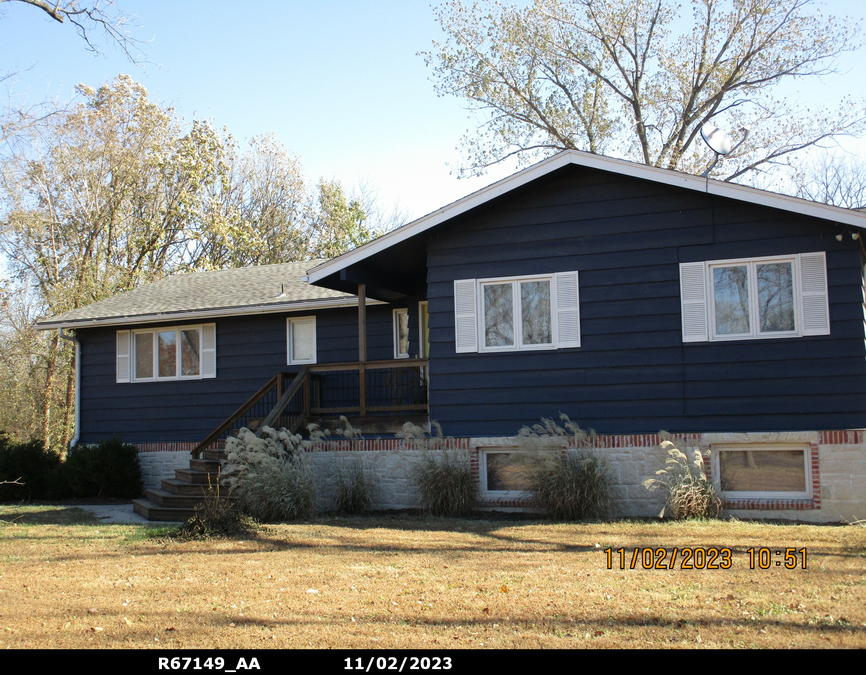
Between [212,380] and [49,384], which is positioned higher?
[49,384]

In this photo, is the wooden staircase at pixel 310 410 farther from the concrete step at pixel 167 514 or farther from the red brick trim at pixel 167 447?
the red brick trim at pixel 167 447

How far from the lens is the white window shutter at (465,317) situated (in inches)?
448

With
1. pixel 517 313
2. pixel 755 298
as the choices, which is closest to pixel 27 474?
pixel 517 313

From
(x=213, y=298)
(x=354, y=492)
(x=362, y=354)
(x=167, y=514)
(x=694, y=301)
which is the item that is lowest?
(x=167, y=514)

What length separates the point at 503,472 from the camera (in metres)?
11.4

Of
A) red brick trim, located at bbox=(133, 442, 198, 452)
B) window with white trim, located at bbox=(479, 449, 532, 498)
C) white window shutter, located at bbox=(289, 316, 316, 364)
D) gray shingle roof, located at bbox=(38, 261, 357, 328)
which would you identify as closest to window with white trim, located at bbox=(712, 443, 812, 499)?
window with white trim, located at bbox=(479, 449, 532, 498)

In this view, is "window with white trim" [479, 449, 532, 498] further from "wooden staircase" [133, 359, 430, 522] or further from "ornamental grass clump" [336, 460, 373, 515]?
"ornamental grass clump" [336, 460, 373, 515]

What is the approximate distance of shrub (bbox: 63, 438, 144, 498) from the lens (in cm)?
1434

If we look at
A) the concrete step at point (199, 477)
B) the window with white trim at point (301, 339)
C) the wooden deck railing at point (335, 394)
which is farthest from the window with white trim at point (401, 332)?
the concrete step at point (199, 477)

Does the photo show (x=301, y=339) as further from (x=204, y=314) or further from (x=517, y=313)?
(x=517, y=313)

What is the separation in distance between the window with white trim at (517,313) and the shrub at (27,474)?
343 inches

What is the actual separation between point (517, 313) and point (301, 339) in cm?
547

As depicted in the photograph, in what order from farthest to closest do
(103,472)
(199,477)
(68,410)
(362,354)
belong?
(68,410) → (103,472) → (362,354) → (199,477)
